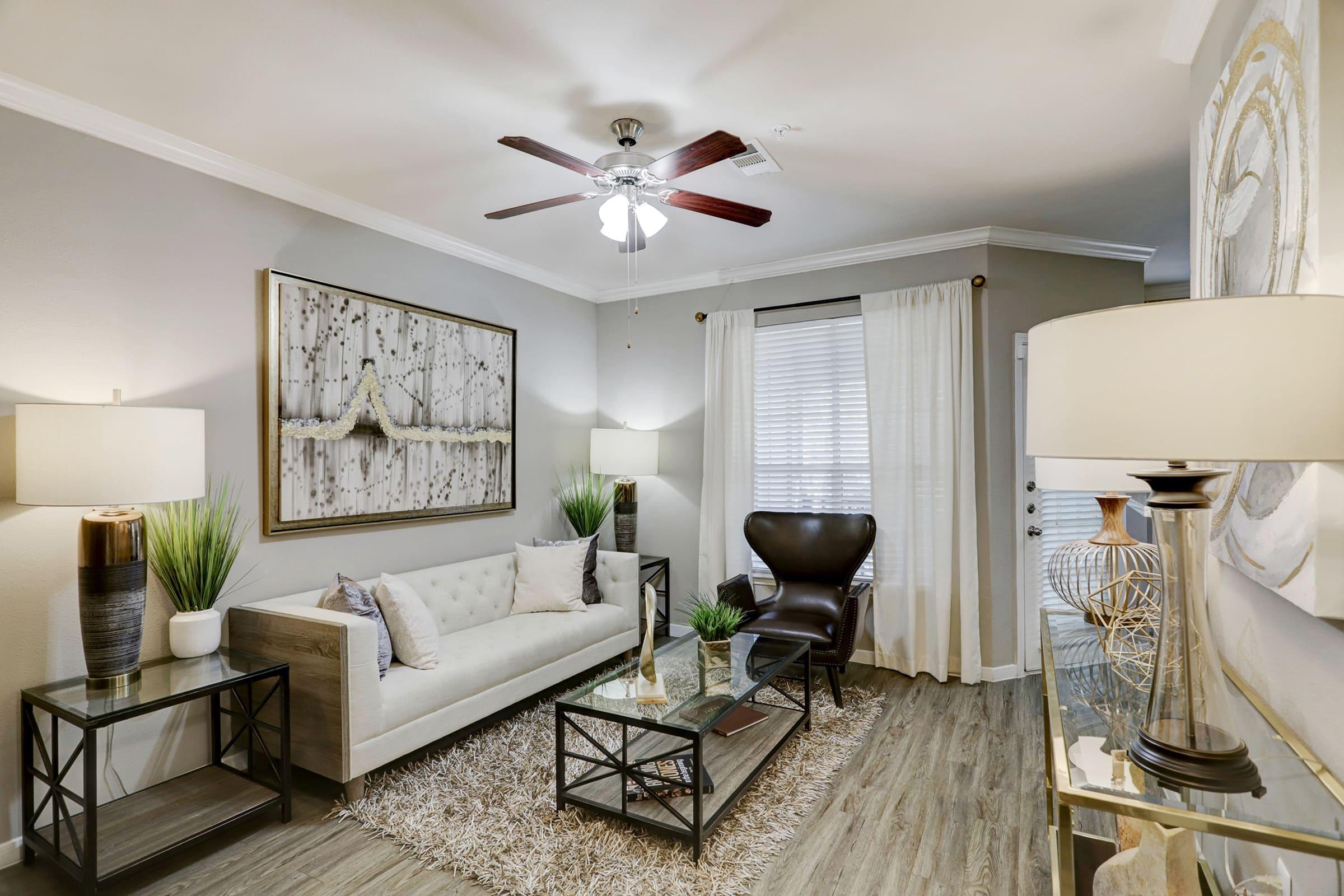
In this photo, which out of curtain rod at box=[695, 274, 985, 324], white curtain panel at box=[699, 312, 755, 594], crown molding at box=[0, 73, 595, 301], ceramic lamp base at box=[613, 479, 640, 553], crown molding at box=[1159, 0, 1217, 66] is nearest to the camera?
crown molding at box=[1159, 0, 1217, 66]

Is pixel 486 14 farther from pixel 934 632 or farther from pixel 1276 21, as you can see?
pixel 934 632

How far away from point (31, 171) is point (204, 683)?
188 cm

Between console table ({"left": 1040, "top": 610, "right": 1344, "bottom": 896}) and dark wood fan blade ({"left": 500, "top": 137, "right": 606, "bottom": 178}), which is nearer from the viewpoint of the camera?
console table ({"left": 1040, "top": 610, "right": 1344, "bottom": 896})

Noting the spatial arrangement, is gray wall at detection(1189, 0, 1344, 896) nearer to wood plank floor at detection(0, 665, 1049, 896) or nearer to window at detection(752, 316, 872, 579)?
wood plank floor at detection(0, 665, 1049, 896)

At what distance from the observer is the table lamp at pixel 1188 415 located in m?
0.92

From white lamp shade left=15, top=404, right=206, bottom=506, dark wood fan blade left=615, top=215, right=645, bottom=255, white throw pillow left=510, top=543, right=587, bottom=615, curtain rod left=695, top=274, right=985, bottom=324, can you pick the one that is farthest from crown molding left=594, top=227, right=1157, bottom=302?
white lamp shade left=15, top=404, right=206, bottom=506

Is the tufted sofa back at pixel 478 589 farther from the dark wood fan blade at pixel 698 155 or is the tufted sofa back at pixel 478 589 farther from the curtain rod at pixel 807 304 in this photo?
the dark wood fan blade at pixel 698 155

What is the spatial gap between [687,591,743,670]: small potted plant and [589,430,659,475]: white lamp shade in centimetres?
187

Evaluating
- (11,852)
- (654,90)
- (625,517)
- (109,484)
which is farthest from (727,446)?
(11,852)

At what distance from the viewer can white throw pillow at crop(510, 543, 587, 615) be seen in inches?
156

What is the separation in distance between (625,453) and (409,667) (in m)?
2.12

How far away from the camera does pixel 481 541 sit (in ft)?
13.9

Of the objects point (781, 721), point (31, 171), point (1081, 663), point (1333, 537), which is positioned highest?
point (31, 171)

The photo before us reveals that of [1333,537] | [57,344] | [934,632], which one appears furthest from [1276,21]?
[57,344]
